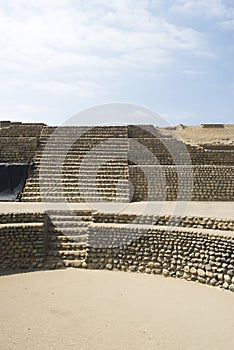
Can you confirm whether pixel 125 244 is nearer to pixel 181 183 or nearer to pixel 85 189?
pixel 85 189

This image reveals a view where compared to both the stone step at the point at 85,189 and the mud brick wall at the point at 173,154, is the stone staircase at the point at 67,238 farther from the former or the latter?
the mud brick wall at the point at 173,154

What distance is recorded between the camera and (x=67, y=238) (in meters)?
9.36

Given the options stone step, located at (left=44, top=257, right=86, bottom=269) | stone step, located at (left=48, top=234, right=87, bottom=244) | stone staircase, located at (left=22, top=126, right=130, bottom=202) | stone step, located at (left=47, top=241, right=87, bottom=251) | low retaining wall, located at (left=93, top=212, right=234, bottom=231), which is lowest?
stone step, located at (left=44, top=257, right=86, bottom=269)

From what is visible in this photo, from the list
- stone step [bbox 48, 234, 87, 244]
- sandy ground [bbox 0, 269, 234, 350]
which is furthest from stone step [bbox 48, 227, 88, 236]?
sandy ground [bbox 0, 269, 234, 350]

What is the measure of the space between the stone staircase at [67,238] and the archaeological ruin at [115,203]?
0.02 metres

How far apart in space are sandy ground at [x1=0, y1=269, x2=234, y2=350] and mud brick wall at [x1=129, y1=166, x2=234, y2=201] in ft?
14.2

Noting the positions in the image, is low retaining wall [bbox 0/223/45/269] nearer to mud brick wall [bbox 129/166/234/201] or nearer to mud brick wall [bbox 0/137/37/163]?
mud brick wall [bbox 129/166/234/201]

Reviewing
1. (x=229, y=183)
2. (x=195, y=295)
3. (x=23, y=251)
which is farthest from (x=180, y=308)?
(x=229, y=183)

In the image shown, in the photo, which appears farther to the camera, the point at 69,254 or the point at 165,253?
the point at 69,254

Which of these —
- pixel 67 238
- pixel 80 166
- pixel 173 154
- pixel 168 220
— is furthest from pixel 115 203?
pixel 173 154

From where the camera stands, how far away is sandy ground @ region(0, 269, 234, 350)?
5.33 m

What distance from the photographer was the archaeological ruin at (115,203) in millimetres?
8352

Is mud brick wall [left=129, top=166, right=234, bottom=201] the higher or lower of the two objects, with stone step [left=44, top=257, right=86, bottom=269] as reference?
higher

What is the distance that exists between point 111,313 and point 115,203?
540 cm
